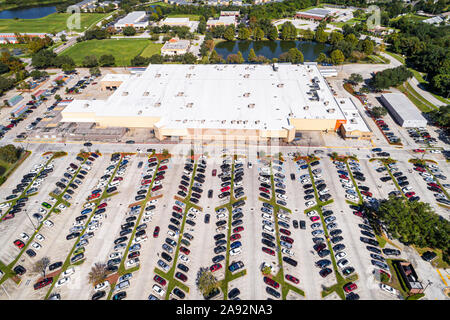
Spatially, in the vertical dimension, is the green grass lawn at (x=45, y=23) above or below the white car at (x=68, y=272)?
above

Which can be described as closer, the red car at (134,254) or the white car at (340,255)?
the white car at (340,255)

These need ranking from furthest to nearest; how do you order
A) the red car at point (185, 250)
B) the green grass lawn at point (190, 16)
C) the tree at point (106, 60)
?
1. the green grass lawn at point (190, 16)
2. the tree at point (106, 60)
3. the red car at point (185, 250)

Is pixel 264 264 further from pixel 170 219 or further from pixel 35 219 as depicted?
pixel 35 219

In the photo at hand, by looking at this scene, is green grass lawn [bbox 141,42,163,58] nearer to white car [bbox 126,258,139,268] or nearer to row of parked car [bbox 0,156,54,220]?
row of parked car [bbox 0,156,54,220]

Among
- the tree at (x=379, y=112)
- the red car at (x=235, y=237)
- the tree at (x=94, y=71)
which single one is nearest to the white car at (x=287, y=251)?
the red car at (x=235, y=237)

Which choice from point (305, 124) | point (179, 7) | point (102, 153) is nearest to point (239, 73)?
point (305, 124)

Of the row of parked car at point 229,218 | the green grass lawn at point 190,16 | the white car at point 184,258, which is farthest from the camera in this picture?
the green grass lawn at point 190,16

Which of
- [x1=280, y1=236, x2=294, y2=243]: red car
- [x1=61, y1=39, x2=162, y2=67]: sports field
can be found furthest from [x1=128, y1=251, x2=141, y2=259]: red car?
[x1=61, y1=39, x2=162, y2=67]: sports field

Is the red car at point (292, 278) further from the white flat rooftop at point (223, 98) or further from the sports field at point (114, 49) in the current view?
the sports field at point (114, 49)
